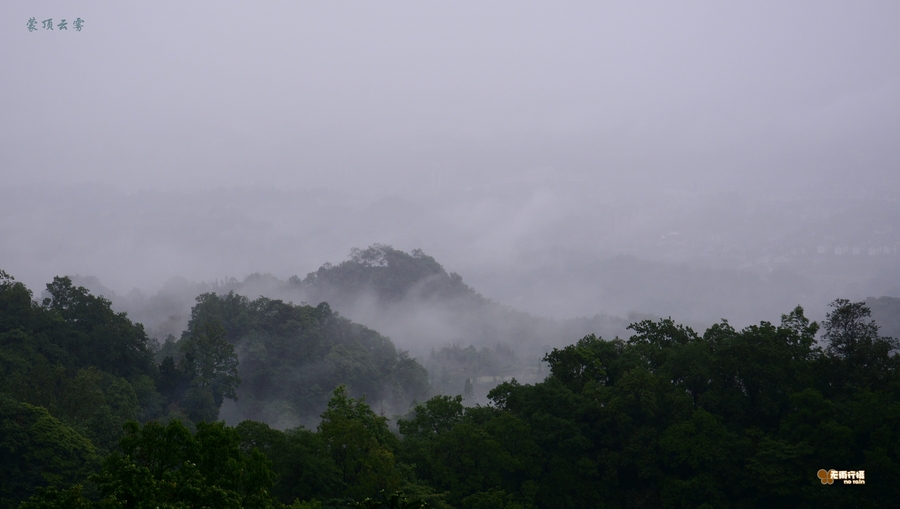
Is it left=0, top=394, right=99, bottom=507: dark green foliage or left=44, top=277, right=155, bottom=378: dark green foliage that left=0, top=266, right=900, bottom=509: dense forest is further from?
left=44, top=277, right=155, bottom=378: dark green foliage

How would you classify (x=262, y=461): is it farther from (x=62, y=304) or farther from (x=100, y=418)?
(x=62, y=304)

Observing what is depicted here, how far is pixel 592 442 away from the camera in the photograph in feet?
93.7

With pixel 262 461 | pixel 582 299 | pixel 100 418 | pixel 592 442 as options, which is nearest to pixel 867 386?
pixel 592 442

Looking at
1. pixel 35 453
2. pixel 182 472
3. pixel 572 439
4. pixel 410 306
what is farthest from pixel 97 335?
pixel 410 306

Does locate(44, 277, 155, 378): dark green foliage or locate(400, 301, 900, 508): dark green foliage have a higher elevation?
locate(44, 277, 155, 378): dark green foliage

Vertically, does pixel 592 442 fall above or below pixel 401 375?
below

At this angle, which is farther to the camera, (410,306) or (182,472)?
(410,306)

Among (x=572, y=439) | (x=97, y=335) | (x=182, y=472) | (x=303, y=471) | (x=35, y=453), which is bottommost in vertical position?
(x=303, y=471)

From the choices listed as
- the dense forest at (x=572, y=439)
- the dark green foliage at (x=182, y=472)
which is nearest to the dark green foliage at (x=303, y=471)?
the dense forest at (x=572, y=439)

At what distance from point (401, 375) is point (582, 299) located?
9571cm

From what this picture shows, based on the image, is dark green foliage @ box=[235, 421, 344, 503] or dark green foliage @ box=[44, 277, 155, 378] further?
dark green foliage @ box=[44, 277, 155, 378]

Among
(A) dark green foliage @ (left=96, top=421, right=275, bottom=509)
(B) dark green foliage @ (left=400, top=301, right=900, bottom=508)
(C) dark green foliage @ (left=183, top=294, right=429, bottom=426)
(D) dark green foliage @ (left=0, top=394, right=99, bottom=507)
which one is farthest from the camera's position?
(C) dark green foliage @ (left=183, top=294, right=429, bottom=426)

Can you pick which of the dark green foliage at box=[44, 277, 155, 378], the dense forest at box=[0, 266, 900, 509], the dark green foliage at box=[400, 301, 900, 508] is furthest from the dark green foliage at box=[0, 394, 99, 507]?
the dark green foliage at box=[44, 277, 155, 378]

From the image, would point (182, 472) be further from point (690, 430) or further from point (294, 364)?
point (294, 364)
